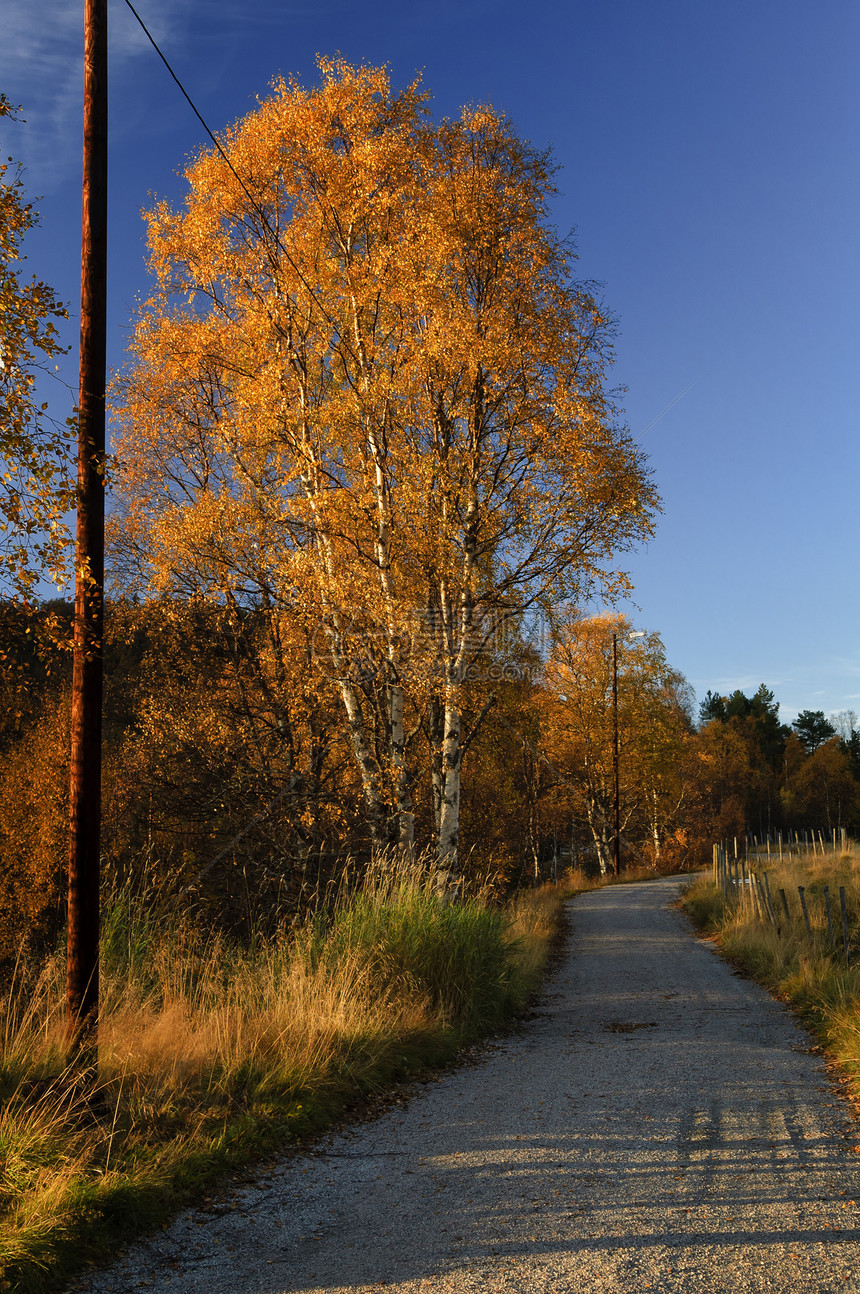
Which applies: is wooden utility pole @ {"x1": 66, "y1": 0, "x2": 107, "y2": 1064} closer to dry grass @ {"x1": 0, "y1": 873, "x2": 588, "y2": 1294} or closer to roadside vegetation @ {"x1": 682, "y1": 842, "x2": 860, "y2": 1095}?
dry grass @ {"x1": 0, "y1": 873, "x2": 588, "y2": 1294}

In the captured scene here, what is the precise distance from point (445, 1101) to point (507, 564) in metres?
9.02

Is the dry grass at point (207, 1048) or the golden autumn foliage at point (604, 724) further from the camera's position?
the golden autumn foliage at point (604, 724)

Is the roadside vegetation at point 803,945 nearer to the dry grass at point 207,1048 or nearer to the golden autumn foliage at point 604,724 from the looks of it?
the dry grass at point 207,1048

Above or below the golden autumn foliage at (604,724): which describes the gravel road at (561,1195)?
below

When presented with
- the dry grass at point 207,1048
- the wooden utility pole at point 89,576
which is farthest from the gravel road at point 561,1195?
the wooden utility pole at point 89,576

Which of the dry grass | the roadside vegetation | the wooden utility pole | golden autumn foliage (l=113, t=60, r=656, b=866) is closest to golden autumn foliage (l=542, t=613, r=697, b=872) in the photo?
the roadside vegetation

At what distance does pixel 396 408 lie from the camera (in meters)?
14.5

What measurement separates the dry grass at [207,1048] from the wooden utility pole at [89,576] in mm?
501

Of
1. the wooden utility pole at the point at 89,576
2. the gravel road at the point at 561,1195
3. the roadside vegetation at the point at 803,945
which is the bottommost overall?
the roadside vegetation at the point at 803,945

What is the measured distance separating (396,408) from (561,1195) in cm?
1189

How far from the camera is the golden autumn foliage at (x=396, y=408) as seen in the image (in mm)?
13586

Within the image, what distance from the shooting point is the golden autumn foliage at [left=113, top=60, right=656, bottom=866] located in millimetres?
13586

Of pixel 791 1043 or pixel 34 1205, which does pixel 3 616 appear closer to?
pixel 34 1205

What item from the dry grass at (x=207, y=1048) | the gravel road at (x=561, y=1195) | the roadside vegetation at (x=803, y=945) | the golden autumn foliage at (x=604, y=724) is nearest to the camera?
the gravel road at (x=561, y=1195)
